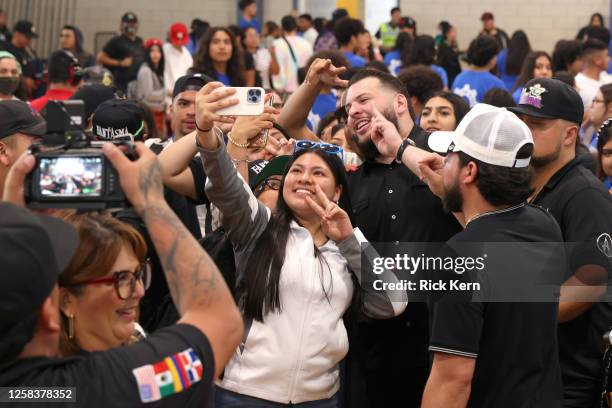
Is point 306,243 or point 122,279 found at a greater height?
point 122,279

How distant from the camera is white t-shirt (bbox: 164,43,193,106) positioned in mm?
11195

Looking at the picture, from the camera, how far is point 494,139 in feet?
11.0

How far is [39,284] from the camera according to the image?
1.92 metres

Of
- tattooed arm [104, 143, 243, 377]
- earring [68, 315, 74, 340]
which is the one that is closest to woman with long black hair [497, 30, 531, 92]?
earring [68, 315, 74, 340]

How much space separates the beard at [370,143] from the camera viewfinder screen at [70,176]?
219 centimetres

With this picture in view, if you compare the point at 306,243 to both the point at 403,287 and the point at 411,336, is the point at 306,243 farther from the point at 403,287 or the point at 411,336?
the point at 411,336

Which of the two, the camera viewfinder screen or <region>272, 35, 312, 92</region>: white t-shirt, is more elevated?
the camera viewfinder screen

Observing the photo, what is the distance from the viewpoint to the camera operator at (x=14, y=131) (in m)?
4.15

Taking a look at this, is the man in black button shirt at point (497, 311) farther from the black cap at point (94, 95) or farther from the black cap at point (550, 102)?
the black cap at point (94, 95)

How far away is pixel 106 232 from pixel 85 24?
50.8 feet

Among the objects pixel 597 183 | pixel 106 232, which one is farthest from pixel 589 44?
pixel 106 232

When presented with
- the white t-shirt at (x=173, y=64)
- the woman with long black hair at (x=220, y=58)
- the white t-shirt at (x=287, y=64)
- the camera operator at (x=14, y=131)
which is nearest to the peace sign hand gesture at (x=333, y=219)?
the camera operator at (x=14, y=131)

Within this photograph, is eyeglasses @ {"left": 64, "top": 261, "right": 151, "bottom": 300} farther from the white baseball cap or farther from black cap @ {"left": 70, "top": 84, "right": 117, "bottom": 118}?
black cap @ {"left": 70, "top": 84, "right": 117, "bottom": 118}

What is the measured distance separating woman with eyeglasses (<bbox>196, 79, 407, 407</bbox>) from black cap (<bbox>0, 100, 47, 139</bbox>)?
111 centimetres
